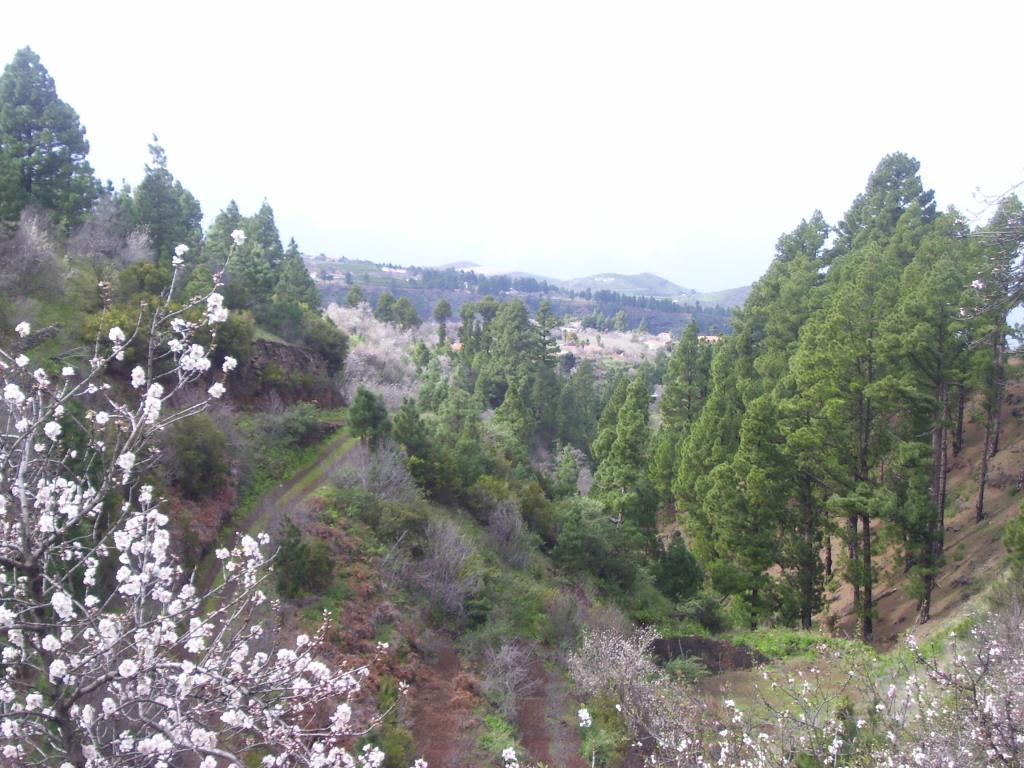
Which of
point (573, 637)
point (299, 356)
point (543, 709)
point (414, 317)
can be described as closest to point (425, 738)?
point (543, 709)

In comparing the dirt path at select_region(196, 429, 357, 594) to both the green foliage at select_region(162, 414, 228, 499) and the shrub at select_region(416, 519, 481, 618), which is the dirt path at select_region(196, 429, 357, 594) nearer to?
the green foliage at select_region(162, 414, 228, 499)

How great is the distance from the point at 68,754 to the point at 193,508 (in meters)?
11.8

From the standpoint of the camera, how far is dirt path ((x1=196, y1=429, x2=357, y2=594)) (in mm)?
13789

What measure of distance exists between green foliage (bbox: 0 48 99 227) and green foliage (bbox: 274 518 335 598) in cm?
1499

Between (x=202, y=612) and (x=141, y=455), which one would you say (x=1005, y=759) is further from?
(x=141, y=455)

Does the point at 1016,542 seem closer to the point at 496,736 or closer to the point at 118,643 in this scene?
the point at 496,736

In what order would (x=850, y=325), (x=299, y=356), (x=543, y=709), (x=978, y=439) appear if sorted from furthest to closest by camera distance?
(x=299, y=356), (x=978, y=439), (x=850, y=325), (x=543, y=709)

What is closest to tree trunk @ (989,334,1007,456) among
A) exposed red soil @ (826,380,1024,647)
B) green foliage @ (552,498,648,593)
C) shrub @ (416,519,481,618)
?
exposed red soil @ (826,380,1024,647)

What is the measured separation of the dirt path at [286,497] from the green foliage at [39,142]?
1124 cm

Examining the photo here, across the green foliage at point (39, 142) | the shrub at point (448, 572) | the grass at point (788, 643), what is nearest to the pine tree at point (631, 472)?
the grass at point (788, 643)

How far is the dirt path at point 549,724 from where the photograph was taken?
37.0 ft

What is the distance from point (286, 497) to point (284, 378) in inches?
264

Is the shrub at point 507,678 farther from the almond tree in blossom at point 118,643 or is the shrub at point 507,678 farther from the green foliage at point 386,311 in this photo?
the green foliage at point 386,311

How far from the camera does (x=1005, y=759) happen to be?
4.96 metres
